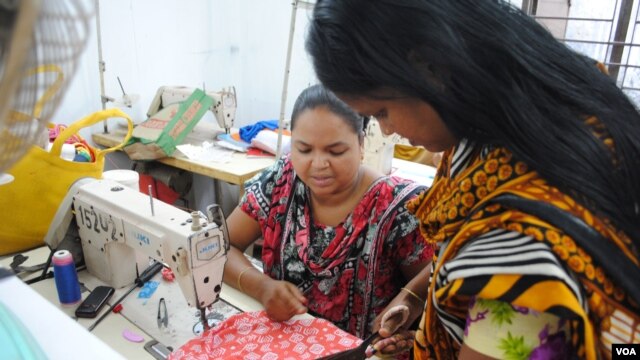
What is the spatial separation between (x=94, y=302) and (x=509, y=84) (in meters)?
1.15

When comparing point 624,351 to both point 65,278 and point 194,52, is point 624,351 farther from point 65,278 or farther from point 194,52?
point 194,52

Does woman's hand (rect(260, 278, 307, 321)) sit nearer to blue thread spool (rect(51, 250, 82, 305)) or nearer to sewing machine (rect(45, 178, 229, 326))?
sewing machine (rect(45, 178, 229, 326))

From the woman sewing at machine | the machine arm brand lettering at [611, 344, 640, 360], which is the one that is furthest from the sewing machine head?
the machine arm brand lettering at [611, 344, 640, 360]

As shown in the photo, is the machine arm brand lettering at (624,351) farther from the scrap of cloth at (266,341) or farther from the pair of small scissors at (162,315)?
the pair of small scissors at (162,315)

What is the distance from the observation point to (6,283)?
84cm

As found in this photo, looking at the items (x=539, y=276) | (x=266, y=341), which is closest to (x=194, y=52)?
(x=266, y=341)

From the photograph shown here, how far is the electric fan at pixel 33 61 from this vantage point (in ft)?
0.91

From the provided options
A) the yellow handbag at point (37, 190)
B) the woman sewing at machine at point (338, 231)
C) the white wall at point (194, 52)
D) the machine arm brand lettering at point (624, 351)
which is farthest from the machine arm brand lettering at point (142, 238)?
the white wall at point (194, 52)

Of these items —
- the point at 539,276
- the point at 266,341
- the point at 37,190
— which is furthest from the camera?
the point at 37,190

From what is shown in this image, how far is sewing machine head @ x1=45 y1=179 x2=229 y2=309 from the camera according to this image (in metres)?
1.05

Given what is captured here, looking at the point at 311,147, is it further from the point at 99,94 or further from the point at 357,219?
the point at 99,94

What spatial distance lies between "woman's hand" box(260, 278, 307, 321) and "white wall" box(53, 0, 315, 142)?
186 cm

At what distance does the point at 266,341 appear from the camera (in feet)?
3.51

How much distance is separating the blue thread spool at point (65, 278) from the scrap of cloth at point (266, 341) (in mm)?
393
